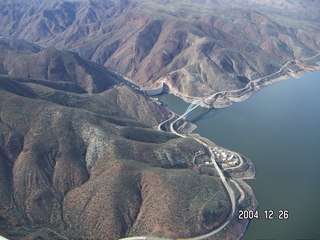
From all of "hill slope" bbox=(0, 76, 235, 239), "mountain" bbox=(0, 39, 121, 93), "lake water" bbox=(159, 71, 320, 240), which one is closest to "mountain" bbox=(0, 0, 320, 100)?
"lake water" bbox=(159, 71, 320, 240)

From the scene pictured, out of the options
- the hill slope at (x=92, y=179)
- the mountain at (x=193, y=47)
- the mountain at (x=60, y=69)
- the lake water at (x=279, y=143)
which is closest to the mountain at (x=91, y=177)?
the hill slope at (x=92, y=179)

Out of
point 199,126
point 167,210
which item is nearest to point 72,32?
point 199,126

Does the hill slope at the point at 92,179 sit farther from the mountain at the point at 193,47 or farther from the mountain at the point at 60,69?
the mountain at the point at 193,47

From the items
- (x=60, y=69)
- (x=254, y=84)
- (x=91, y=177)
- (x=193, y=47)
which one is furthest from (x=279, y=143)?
(x=60, y=69)

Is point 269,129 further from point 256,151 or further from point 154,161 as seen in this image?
point 154,161

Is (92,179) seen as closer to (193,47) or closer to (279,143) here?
(279,143)
